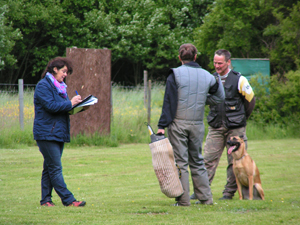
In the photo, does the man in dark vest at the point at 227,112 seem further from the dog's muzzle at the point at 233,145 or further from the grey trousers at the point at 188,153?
the grey trousers at the point at 188,153

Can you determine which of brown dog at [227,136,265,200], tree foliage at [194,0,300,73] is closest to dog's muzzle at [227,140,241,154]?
brown dog at [227,136,265,200]

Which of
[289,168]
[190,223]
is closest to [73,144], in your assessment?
[289,168]

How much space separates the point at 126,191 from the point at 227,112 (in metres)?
2.22

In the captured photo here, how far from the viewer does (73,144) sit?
12734mm

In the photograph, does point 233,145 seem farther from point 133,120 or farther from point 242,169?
point 133,120

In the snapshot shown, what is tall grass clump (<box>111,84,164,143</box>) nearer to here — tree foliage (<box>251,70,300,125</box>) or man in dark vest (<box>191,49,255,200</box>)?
tree foliage (<box>251,70,300,125</box>)

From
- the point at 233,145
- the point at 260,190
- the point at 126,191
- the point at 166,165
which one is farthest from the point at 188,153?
the point at 126,191

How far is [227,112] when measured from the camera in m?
6.28

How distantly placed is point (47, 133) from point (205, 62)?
3122 centimetres

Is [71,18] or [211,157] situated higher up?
[71,18]

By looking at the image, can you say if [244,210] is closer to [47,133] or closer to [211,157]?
[211,157]

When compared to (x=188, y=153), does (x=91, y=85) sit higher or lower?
higher

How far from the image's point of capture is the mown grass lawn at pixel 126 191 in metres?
4.58

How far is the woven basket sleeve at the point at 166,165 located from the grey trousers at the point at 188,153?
7.7 inches
